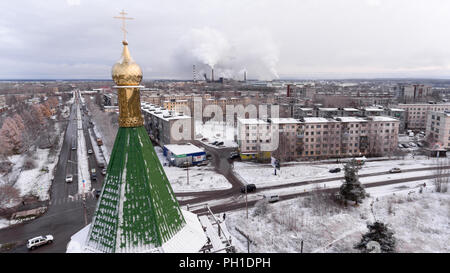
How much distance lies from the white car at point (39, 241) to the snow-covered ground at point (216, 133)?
31818mm

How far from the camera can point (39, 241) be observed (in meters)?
18.6

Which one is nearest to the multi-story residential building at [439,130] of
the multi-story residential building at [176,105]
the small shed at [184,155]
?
the small shed at [184,155]

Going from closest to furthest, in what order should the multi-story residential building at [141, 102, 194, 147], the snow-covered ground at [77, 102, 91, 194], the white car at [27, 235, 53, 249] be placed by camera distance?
the white car at [27, 235, 53, 249]
the snow-covered ground at [77, 102, 91, 194]
the multi-story residential building at [141, 102, 194, 147]

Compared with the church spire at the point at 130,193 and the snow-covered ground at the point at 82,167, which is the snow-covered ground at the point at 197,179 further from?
the church spire at the point at 130,193

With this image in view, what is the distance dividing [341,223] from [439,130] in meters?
38.6

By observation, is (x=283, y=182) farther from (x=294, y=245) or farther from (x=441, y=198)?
(x=441, y=198)

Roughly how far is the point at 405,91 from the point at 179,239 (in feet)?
456

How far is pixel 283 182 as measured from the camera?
101 feet

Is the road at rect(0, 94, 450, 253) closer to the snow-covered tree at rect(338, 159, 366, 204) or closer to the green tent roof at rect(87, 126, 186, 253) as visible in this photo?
the snow-covered tree at rect(338, 159, 366, 204)

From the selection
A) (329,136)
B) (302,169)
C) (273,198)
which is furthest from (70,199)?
(329,136)

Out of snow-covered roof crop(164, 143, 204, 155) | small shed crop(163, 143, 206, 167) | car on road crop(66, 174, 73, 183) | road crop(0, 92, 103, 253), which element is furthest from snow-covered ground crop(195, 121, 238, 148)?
car on road crop(66, 174, 73, 183)

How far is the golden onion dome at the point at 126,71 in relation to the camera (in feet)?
22.0

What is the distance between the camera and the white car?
721 inches

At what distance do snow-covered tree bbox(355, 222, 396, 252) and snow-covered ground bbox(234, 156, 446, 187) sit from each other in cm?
1435
